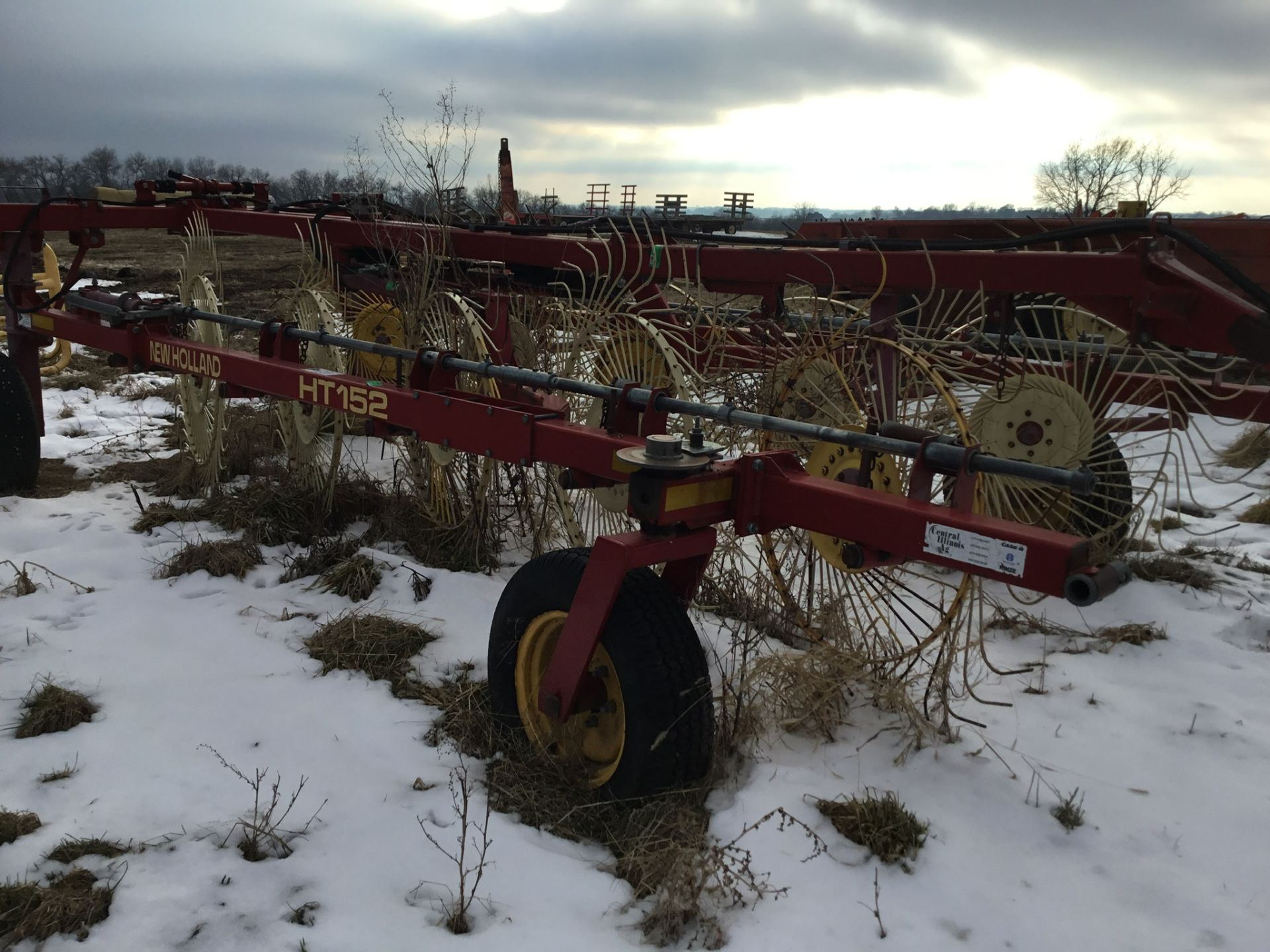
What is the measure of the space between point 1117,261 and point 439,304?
298 centimetres

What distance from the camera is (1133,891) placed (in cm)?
254

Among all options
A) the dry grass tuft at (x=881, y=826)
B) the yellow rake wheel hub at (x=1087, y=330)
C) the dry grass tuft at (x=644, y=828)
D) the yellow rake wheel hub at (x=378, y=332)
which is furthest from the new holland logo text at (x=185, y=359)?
the yellow rake wheel hub at (x=1087, y=330)

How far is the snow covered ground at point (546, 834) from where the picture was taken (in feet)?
7.79

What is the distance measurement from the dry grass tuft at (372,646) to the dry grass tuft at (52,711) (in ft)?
2.54

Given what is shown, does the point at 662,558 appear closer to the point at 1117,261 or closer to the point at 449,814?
the point at 449,814

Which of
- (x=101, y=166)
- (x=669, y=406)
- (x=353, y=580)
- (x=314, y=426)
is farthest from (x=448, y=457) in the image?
(x=101, y=166)

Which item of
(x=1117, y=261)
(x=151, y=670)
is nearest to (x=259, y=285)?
(x=151, y=670)

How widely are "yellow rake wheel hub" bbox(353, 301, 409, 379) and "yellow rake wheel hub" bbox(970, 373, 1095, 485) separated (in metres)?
3.47

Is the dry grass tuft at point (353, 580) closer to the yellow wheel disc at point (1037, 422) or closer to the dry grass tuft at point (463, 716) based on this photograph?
the dry grass tuft at point (463, 716)

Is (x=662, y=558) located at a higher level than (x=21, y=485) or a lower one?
higher

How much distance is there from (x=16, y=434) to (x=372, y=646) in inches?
127

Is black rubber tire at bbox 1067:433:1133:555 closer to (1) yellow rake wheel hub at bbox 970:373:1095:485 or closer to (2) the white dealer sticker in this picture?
(1) yellow rake wheel hub at bbox 970:373:1095:485

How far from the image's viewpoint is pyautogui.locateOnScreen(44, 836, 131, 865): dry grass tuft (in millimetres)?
2551

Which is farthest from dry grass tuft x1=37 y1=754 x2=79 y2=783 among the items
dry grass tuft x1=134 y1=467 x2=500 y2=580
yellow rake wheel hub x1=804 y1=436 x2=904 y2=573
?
yellow rake wheel hub x1=804 y1=436 x2=904 y2=573
